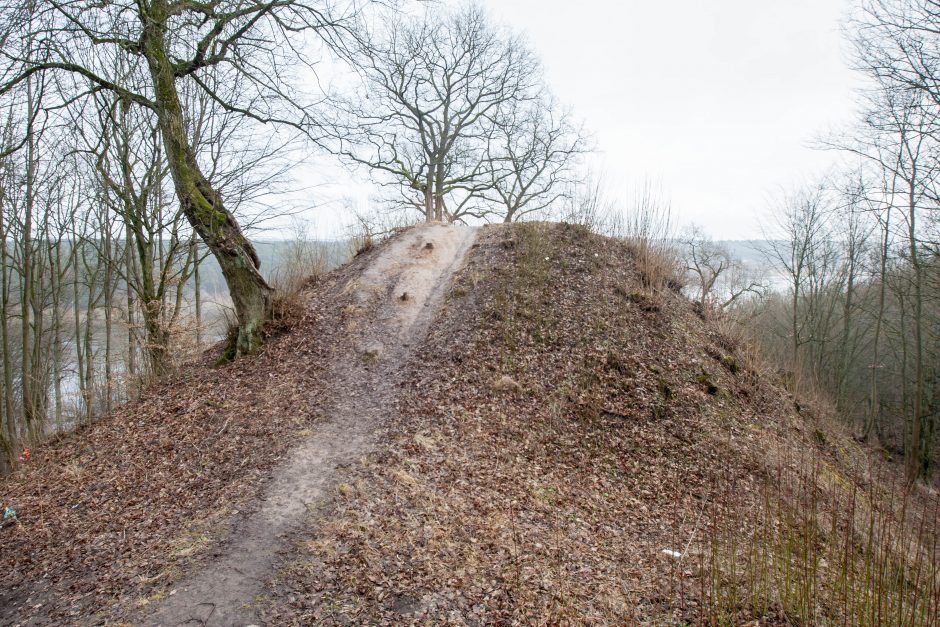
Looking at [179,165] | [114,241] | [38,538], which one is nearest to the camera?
[38,538]

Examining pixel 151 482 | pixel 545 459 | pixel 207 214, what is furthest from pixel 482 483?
pixel 207 214

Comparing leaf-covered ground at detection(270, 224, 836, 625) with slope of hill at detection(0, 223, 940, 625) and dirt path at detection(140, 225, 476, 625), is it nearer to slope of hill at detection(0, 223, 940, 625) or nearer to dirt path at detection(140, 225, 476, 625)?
slope of hill at detection(0, 223, 940, 625)

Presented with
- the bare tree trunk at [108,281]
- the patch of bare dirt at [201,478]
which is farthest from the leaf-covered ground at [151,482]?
the bare tree trunk at [108,281]

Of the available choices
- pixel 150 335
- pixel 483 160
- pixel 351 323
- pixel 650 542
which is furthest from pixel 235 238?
pixel 483 160

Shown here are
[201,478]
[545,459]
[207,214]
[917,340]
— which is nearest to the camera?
[201,478]

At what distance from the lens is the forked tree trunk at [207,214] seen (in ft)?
21.9

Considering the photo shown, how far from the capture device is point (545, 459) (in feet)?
18.8

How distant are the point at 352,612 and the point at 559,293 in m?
6.63

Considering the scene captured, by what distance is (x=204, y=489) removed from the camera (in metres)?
4.76

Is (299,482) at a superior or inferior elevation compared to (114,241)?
inferior

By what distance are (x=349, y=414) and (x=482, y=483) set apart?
206 centimetres

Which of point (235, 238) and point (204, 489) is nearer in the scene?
point (204, 489)

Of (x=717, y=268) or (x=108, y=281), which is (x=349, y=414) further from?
(x=717, y=268)

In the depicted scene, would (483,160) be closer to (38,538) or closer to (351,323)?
(351,323)
